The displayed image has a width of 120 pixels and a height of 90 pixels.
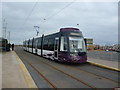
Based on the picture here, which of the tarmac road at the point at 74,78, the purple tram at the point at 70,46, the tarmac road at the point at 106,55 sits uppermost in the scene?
the purple tram at the point at 70,46

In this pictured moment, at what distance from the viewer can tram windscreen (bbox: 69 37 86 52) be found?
13492 mm

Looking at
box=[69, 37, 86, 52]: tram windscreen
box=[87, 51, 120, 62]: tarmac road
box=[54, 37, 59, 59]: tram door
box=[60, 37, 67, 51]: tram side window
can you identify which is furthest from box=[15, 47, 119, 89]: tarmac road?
box=[87, 51, 120, 62]: tarmac road

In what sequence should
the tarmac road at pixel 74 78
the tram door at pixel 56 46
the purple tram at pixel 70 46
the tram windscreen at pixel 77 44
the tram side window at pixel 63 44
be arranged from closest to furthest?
the tarmac road at pixel 74 78, the purple tram at pixel 70 46, the tram windscreen at pixel 77 44, the tram side window at pixel 63 44, the tram door at pixel 56 46

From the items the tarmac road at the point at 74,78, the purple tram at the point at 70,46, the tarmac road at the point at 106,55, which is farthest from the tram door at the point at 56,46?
the tarmac road at the point at 106,55

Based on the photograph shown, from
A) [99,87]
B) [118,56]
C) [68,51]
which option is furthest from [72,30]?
[99,87]

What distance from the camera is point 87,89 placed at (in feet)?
21.4

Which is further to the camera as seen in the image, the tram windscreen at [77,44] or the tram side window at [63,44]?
the tram side window at [63,44]

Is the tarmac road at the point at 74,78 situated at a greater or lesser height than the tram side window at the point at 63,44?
lesser

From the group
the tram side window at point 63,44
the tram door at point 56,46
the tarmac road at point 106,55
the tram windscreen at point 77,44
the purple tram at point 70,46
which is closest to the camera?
the purple tram at point 70,46

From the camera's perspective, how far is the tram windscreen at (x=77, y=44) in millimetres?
13492

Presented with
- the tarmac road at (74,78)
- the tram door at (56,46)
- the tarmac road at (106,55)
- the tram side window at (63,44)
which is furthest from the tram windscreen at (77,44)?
the tarmac road at (106,55)

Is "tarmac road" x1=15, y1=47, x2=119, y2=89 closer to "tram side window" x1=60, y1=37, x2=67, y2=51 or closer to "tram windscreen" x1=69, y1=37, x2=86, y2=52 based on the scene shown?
"tram windscreen" x1=69, y1=37, x2=86, y2=52

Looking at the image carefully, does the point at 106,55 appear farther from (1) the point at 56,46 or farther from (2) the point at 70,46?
(1) the point at 56,46

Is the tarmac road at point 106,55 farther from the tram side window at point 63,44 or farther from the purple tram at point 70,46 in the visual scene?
the tram side window at point 63,44
